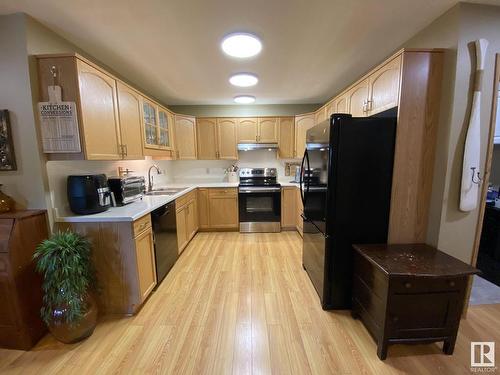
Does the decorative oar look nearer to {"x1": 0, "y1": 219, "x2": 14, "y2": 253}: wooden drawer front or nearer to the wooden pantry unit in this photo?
the wooden pantry unit

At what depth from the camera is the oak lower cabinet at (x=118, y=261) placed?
1.82m

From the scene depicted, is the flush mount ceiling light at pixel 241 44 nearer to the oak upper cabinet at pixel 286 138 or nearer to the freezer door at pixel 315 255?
the freezer door at pixel 315 255

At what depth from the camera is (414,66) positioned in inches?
64.1

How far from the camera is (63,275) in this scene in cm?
153

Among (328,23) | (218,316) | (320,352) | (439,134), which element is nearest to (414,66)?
(439,134)

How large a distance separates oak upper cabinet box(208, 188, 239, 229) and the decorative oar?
297 cm

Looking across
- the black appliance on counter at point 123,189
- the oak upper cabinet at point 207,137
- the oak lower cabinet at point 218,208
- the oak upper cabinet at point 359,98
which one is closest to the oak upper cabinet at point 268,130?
the oak upper cabinet at point 207,137

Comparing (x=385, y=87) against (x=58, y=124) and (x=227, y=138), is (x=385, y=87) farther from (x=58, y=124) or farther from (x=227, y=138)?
(x=227, y=138)

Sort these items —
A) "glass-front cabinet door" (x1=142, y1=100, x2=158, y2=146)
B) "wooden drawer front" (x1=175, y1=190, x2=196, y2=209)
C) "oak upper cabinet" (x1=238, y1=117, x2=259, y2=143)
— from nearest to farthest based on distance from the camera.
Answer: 1. "glass-front cabinet door" (x1=142, y1=100, x2=158, y2=146)
2. "wooden drawer front" (x1=175, y1=190, x2=196, y2=209)
3. "oak upper cabinet" (x1=238, y1=117, x2=259, y2=143)

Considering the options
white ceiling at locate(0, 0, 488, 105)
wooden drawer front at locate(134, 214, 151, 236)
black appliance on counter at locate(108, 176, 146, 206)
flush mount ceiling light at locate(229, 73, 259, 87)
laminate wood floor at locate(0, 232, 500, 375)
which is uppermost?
white ceiling at locate(0, 0, 488, 105)

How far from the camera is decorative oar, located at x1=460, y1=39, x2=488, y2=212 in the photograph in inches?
60.9

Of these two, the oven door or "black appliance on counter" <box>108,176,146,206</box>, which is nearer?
"black appliance on counter" <box>108,176,146,206</box>

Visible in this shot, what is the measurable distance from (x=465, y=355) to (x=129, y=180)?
10.6 ft

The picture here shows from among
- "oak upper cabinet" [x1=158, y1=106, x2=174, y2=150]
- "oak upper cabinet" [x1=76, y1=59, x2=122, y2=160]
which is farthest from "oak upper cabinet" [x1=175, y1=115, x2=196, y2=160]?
"oak upper cabinet" [x1=76, y1=59, x2=122, y2=160]
